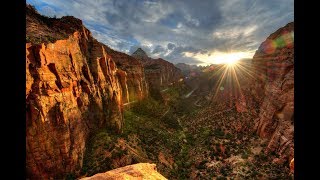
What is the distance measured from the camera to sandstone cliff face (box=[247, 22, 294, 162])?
134 feet

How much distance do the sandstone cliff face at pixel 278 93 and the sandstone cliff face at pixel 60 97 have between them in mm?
32886

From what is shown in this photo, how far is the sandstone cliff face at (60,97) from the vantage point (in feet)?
85.8

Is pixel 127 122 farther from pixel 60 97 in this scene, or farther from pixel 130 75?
pixel 60 97

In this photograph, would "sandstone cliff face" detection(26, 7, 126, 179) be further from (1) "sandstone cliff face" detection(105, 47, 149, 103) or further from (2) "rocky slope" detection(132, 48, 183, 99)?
(2) "rocky slope" detection(132, 48, 183, 99)

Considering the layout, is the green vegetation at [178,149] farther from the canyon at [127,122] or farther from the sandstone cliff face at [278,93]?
the sandstone cliff face at [278,93]

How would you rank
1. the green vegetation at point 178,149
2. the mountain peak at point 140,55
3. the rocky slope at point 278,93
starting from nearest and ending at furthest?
the green vegetation at point 178,149 → the rocky slope at point 278,93 → the mountain peak at point 140,55

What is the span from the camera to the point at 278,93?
155 feet

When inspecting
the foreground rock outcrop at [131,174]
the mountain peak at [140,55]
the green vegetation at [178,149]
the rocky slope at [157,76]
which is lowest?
the green vegetation at [178,149]

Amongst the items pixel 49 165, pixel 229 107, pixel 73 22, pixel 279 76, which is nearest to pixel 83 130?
pixel 49 165

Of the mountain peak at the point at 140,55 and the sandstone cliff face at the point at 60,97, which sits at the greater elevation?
the mountain peak at the point at 140,55

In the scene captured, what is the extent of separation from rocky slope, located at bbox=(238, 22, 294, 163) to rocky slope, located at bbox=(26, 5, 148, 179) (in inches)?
1255

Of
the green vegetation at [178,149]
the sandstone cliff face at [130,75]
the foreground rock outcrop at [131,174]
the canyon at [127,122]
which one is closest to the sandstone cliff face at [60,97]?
the canyon at [127,122]
